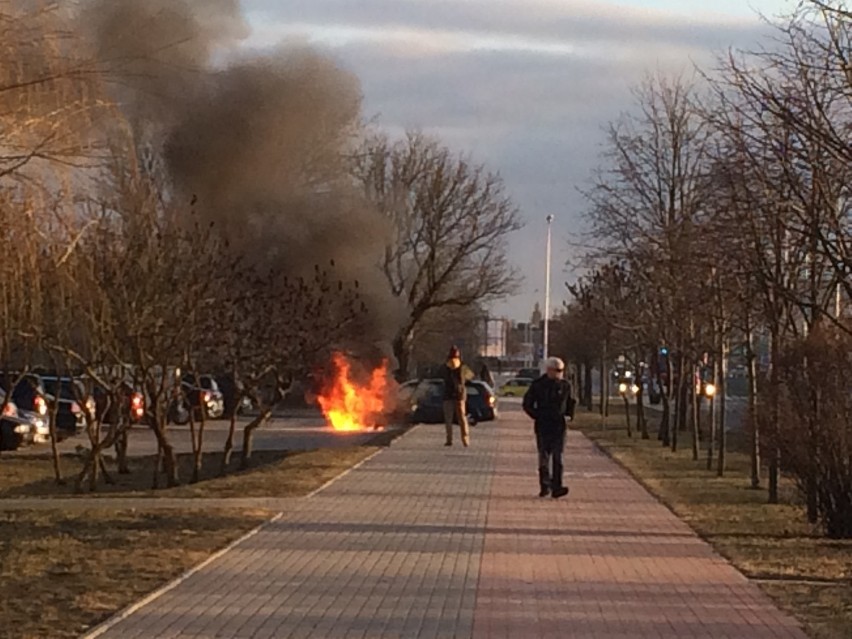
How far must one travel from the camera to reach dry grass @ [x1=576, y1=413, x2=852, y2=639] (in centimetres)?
994

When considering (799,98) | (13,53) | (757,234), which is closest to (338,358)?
(757,234)

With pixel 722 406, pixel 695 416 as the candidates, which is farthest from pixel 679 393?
pixel 722 406

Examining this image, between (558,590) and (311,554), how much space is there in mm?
2443

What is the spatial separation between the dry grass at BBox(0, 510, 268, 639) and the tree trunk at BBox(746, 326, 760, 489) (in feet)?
17.0

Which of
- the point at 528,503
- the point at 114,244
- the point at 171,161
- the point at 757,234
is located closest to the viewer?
the point at 757,234

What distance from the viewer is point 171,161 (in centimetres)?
3456

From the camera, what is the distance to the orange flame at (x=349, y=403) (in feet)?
126

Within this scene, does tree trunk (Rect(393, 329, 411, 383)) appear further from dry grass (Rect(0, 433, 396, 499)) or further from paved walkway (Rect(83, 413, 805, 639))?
paved walkway (Rect(83, 413, 805, 639))

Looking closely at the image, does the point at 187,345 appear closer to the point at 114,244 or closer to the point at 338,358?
the point at 114,244

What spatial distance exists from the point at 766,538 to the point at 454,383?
1325cm

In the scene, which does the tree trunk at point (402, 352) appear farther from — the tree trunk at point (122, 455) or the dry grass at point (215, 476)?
the tree trunk at point (122, 455)

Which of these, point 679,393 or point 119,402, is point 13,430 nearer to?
point 119,402

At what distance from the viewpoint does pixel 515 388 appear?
2899 inches

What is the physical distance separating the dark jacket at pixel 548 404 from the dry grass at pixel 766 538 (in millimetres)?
1611
